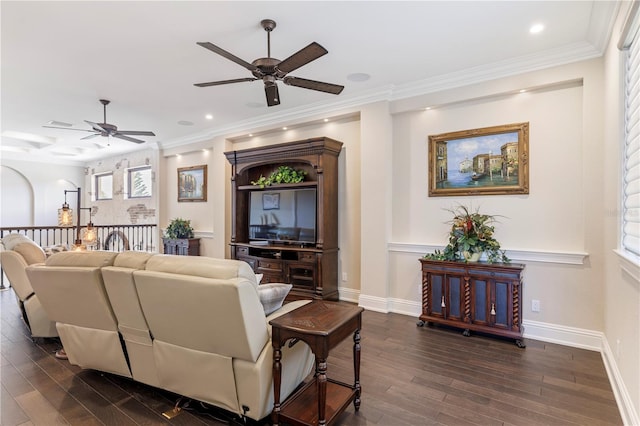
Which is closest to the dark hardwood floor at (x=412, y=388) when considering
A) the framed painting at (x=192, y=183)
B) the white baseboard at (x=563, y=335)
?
the white baseboard at (x=563, y=335)

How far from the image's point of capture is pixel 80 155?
364 inches

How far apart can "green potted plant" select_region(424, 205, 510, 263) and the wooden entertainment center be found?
1.63 m

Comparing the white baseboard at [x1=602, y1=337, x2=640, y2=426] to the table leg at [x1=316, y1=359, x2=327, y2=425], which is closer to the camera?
the table leg at [x1=316, y1=359, x2=327, y2=425]

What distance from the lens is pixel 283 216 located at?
211 inches

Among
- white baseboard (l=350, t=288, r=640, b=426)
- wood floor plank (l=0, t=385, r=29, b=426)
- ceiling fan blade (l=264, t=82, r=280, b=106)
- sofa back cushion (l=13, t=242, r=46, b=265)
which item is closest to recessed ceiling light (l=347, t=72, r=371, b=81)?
ceiling fan blade (l=264, t=82, r=280, b=106)

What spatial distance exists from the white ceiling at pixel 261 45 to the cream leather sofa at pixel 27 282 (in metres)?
2.11

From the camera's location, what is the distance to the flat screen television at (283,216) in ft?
16.5

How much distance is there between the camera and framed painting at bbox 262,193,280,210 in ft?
17.9

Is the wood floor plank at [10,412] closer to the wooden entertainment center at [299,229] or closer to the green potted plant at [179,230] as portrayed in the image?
the wooden entertainment center at [299,229]

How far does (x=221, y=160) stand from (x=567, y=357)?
5953mm

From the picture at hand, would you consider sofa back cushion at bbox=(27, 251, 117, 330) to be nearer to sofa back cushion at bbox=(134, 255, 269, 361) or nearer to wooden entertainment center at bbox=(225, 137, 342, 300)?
sofa back cushion at bbox=(134, 255, 269, 361)

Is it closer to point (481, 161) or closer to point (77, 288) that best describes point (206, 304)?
point (77, 288)

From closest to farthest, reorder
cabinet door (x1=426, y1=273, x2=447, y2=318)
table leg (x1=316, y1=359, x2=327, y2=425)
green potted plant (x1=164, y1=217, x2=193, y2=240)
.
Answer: table leg (x1=316, y1=359, x2=327, y2=425)
cabinet door (x1=426, y1=273, x2=447, y2=318)
green potted plant (x1=164, y1=217, x2=193, y2=240)

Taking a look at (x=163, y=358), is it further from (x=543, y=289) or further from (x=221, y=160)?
(x=221, y=160)
